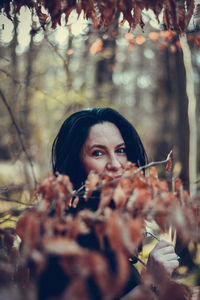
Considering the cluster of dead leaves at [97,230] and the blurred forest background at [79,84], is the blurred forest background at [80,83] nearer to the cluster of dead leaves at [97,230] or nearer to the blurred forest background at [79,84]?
the blurred forest background at [79,84]

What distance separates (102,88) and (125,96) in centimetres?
639

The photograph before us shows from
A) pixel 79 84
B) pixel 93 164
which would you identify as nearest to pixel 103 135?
pixel 93 164

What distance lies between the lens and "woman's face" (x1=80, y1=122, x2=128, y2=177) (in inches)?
69.5

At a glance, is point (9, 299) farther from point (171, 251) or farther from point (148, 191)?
point (171, 251)

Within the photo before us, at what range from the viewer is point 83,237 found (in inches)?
54.7

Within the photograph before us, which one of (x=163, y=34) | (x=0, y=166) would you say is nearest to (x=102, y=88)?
(x=163, y=34)

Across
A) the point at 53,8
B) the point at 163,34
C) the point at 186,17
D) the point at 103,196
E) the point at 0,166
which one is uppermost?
the point at 163,34

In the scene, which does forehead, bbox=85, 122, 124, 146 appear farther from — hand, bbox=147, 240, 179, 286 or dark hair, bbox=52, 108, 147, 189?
hand, bbox=147, 240, 179, 286

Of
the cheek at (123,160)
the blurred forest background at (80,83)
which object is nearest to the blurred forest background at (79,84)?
the blurred forest background at (80,83)

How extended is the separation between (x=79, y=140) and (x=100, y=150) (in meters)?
0.20

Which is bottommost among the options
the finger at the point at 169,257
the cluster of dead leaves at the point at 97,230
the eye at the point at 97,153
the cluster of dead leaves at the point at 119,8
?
the finger at the point at 169,257

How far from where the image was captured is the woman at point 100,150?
5.23 feet

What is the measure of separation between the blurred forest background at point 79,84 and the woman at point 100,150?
340 mm

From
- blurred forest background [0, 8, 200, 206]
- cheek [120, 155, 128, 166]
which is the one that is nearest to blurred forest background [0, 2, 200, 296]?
blurred forest background [0, 8, 200, 206]
